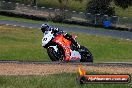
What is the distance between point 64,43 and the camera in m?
20.4

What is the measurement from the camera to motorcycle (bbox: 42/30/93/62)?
66.4ft

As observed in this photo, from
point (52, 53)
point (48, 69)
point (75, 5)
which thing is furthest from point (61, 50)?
point (75, 5)

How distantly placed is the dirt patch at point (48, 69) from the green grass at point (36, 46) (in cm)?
1378

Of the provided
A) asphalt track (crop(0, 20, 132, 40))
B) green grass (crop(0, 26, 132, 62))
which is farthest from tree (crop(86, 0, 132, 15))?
green grass (crop(0, 26, 132, 62))

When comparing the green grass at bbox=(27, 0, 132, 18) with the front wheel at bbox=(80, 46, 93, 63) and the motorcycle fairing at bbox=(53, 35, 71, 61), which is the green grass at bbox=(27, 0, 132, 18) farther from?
the motorcycle fairing at bbox=(53, 35, 71, 61)

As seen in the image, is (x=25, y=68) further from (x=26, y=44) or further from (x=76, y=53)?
(x=26, y=44)

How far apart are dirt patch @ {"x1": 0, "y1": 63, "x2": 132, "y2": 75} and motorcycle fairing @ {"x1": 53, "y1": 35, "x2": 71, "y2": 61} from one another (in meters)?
3.89

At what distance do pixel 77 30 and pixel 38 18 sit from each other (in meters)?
9.42

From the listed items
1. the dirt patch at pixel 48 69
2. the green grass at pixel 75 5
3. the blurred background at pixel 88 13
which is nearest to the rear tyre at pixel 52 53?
the dirt patch at pixel 48 69

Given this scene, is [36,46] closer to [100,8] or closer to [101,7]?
[100,8]

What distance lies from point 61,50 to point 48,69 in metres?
5.27

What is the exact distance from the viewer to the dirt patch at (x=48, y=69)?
1459 cm

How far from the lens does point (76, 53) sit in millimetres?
20531

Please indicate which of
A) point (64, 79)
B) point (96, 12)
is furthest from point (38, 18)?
point (64, 79)
